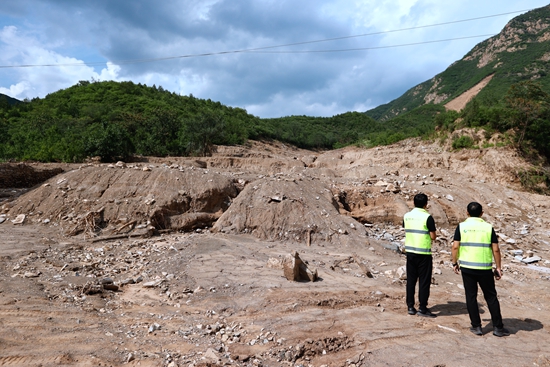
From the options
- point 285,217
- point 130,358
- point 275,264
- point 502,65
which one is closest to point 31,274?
point 130,358

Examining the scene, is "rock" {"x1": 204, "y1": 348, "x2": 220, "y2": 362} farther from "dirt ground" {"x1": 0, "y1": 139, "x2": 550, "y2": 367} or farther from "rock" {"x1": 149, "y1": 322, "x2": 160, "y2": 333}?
"rock" {"x1": 149, "y1": 322, "x2": 160, "y2": 333}

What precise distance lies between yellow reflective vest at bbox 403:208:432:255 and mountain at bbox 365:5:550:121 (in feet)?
95.2

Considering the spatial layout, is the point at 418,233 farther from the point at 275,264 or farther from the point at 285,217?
the point at 285,217

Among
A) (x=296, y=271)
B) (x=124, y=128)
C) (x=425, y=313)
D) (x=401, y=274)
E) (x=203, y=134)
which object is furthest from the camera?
(x=203, y=134)

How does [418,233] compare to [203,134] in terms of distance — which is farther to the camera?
[203,134]

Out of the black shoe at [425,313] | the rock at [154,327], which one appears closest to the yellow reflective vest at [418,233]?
the black shoe at [425,313]

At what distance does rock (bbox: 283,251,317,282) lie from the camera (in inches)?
214

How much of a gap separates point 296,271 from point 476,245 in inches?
106

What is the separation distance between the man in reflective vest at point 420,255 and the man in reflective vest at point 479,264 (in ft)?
1.44

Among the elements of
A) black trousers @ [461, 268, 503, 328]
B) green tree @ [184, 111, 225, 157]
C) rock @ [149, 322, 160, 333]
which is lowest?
rock @ [149, 322, 160, 333]

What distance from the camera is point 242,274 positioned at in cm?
570

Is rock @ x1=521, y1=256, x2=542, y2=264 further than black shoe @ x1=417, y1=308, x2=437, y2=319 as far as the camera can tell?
Yes

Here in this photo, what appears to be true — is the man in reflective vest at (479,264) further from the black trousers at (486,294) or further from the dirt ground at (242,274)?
the dirt ground at (242,274)

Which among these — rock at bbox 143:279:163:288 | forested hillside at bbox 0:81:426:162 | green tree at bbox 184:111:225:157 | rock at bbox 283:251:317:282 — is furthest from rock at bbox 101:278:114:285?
green tree at bbox 184:111:225:157
